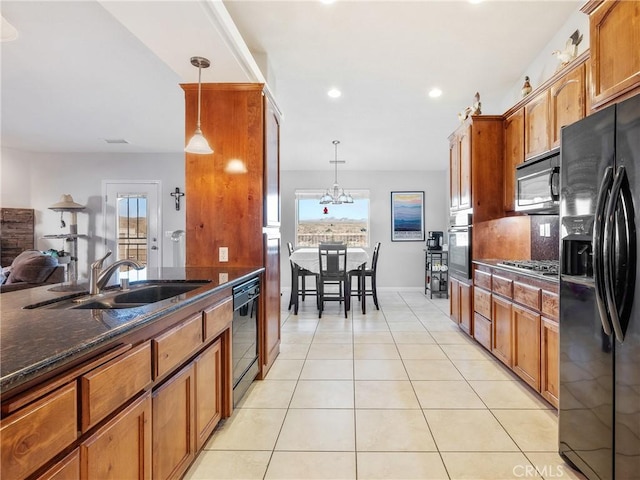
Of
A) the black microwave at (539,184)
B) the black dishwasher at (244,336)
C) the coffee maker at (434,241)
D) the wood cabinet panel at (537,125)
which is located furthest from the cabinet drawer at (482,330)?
the coffee maker at (434,241)

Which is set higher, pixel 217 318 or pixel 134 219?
pixel 134 219

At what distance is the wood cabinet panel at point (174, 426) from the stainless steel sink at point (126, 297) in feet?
1.23

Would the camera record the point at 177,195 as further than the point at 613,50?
Yes

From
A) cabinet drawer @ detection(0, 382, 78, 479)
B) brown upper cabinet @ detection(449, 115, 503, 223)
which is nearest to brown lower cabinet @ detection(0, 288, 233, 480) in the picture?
cabinet drawer @ detection(0, 382, 78, 479)

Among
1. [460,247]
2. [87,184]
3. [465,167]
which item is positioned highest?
[87,184]

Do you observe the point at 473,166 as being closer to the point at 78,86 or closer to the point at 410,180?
the point at 410,180

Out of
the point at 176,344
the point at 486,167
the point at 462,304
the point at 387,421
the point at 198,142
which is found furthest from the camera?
the point at 462,304

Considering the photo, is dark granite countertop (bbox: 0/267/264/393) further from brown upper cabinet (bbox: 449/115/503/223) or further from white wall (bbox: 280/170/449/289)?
white wall (bbox: 280/170/449/289)

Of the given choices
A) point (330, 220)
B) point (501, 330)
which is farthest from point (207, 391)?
point (330, 220)

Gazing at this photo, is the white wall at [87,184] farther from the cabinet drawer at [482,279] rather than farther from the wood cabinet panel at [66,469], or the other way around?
the wood cabinet panel at [66,469]

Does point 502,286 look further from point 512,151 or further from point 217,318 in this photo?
point 217,318

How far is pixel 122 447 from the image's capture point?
40.8 inches

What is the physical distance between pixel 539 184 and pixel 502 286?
870 millimetres

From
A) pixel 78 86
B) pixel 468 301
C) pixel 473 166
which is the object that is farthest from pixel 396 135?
pixel 78 86
